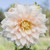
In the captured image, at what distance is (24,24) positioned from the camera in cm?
48

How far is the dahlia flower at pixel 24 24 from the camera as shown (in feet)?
1.47

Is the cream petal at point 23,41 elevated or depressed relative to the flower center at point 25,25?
depressed

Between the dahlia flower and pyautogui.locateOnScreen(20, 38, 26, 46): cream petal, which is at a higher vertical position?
the dahlia flower

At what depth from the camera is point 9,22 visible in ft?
1.46

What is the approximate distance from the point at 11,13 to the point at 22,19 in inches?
1.8

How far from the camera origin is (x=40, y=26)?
0.47 meters

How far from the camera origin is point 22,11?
46cm

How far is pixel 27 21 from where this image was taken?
489mm

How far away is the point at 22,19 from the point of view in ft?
1.55

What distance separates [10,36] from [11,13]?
7 centimetres

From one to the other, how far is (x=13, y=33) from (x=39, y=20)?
89 mm

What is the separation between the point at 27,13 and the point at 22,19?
0.08ft

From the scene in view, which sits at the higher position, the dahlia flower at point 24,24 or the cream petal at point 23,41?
the dahlia flower at point 24,24

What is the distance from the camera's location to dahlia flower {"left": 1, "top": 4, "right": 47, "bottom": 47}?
0.45 metres
